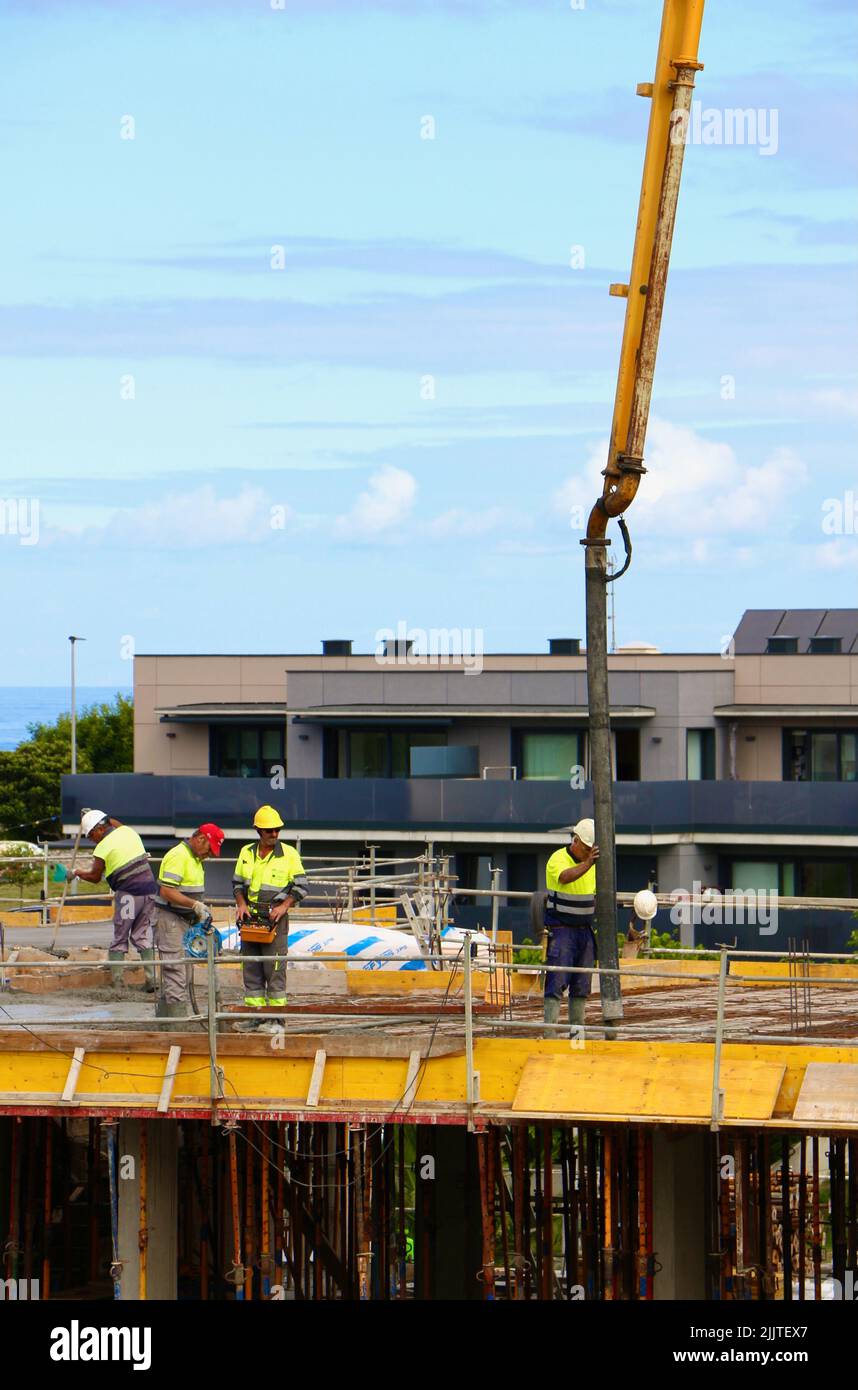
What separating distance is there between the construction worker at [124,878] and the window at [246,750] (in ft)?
122

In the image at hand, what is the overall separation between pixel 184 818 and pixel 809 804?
1557 cm

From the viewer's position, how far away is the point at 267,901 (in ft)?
60.5

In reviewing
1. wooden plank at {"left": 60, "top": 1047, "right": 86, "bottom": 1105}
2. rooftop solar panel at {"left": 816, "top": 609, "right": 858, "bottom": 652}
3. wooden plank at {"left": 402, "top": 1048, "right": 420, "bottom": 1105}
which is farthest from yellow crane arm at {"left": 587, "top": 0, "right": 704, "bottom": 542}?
rooftop solar panel at {"left": 816, "top": 609, "right": 858, "bottom": 652}

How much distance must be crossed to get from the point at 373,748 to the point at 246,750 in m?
4.78

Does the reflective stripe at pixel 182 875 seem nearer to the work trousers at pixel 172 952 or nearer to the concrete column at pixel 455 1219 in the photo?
the work trousers at pixel 172 952

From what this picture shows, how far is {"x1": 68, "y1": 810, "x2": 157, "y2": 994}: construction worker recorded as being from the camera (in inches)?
791

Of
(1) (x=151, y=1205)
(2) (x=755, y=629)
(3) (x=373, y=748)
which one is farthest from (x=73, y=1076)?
(2) (x=755, y=629)

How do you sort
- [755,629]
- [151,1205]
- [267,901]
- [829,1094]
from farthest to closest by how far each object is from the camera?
[755,629] < [267,901] < [151,1205] < [829,1094]

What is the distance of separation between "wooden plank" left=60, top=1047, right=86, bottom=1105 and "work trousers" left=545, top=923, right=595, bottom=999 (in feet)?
12.9

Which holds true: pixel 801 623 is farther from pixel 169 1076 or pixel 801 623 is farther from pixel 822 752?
pixel 169 1076

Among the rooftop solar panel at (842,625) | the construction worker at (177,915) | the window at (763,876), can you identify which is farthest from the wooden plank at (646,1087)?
the rooftop solar panel at (842,625)

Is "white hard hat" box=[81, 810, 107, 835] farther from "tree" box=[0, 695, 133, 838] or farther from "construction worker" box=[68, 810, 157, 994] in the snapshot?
"tree" box=[0, 695, 133, 838]

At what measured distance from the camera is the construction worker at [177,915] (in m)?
18.4
